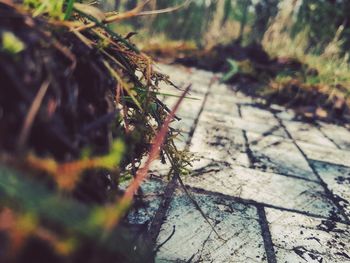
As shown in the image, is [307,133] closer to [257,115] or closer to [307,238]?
[257,115]

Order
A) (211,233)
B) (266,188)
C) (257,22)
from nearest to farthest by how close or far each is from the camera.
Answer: (211,233) < (266,188) < (257,22)

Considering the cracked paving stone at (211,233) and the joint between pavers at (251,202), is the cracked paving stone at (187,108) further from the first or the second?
the cracked paving stone at (211,233)

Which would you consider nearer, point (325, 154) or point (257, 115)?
point (325, 154)

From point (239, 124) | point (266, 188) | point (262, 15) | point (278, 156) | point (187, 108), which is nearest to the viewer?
point (266, 188)

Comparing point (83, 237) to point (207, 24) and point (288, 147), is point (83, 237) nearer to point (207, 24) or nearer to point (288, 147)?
point (288, 147)

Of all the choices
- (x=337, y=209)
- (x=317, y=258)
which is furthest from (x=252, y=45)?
(x=317, y=258)

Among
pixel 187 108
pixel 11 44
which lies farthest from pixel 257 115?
pixel 11 44
